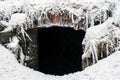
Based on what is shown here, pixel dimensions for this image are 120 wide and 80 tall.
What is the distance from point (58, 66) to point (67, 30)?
1178 millimetres

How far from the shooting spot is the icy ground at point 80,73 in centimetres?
565

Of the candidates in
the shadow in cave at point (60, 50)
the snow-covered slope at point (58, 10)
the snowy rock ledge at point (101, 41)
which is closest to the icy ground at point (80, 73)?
the snowy rock ledge at point (101, 41)

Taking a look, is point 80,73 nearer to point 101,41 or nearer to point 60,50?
point 101,41

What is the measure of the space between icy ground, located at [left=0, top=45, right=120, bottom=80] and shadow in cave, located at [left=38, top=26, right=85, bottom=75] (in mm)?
2767

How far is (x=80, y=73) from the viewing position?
236 inches

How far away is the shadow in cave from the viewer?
911 centimetres

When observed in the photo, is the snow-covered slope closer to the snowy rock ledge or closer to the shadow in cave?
the snowy rock ledge

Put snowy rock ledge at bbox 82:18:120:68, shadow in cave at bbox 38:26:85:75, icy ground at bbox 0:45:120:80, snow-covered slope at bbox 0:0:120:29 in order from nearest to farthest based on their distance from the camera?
icy ground at bbox 0:45:120:80 → snowy rock ledge at bbox 82:18:120:68 → snow-covered slope at bbox 0:0:120:29 → shadow in cave at bbox 38:26:85:75

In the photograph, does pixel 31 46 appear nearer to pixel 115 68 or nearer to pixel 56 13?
pixel 56 13

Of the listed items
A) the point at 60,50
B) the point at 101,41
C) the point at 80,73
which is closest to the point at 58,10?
the point at 101,41

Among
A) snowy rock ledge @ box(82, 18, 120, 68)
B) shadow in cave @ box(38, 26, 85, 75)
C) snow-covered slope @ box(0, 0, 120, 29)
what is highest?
snow-covered slope @ box(0, 0, 120, 29)

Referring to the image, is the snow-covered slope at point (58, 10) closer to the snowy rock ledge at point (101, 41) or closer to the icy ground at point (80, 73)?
the snowy rock ledge at point (101, 41)

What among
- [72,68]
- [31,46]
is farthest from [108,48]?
[72,68]

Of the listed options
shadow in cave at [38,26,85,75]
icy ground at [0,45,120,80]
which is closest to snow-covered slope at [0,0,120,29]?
icy ground at [0,45,120,80]
